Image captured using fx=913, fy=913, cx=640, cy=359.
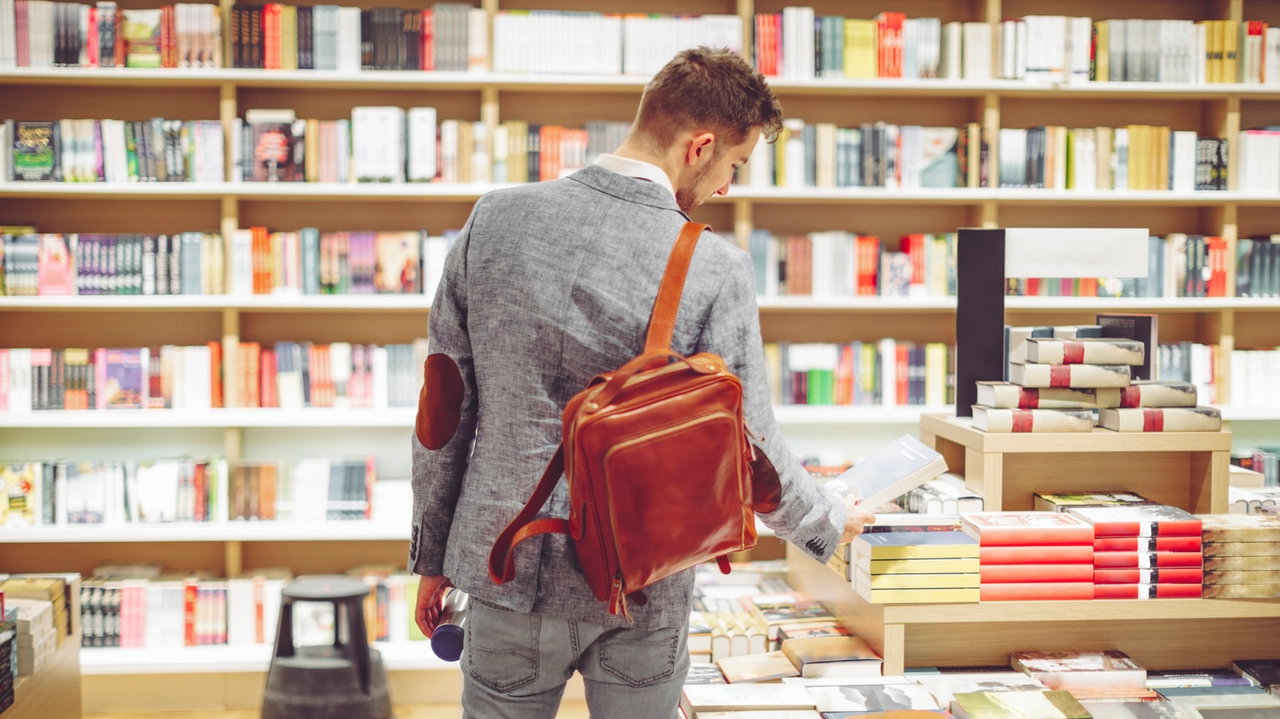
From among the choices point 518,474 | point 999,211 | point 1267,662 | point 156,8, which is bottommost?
point 1267,662

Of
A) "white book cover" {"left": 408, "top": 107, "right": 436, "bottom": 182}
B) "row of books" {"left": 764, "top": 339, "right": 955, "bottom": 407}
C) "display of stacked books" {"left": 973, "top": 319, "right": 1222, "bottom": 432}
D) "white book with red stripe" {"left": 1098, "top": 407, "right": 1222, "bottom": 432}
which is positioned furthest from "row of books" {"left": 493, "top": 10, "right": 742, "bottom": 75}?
"white book with red stripe" {"left": 1098, "top": 407, "right": 1222, "bottom": 432}

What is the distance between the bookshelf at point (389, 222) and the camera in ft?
9.62

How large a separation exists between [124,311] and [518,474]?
8.94ft

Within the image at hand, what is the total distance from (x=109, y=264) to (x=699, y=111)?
2562 millimetres

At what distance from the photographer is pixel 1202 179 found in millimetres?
3178

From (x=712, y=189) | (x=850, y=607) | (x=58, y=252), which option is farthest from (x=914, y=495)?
(x=58, y=252)

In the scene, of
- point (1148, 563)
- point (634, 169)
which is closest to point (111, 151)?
point (634, 169)

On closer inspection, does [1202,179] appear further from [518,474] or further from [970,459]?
[518,474]

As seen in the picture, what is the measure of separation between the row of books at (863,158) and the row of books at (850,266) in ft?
0.61

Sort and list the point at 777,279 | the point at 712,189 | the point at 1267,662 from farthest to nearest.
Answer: the point at 777,279 < the point at 1267,662 < the point at 712,189

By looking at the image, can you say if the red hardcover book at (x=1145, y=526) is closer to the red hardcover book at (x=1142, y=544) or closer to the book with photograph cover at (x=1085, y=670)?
the red hardcover book at (x=1142, y=544)

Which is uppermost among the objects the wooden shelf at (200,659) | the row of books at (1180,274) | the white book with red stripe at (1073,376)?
the row of books at (1180,274)

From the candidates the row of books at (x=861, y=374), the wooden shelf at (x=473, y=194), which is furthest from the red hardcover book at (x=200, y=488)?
the row of books at (x=861, y=374)

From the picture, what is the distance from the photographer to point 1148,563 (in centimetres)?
158
